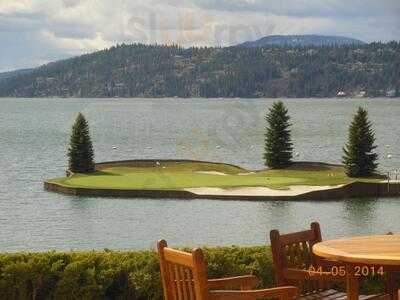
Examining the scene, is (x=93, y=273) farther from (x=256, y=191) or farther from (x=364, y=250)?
(x=256, y=191)

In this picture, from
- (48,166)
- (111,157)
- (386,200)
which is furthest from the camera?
(111,157)

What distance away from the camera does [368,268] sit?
9117mm

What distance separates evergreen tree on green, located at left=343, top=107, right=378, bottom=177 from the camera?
225ft

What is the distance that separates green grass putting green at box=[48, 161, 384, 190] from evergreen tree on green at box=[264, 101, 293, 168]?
0.97m

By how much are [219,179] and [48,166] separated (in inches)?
1078

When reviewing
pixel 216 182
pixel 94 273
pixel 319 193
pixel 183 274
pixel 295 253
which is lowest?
pixel 319 193

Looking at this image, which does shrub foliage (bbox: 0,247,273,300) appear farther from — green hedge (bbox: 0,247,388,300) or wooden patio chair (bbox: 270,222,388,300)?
wooden patio chair (bbox: 270,222,388,300)

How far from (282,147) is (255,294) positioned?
66942 mm

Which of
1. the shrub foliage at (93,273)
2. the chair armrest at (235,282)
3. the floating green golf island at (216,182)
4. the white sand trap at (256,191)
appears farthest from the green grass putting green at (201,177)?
the chair armrest at (235,282)

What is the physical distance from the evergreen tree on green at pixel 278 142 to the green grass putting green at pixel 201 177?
0.97 m

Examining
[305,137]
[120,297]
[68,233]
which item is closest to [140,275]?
[120,297]

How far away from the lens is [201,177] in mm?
68375

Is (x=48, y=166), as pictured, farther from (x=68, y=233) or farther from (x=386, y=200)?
(x=68, y=233)

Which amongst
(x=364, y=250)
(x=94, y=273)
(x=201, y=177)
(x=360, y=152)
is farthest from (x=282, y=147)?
(x=364, y=250)
